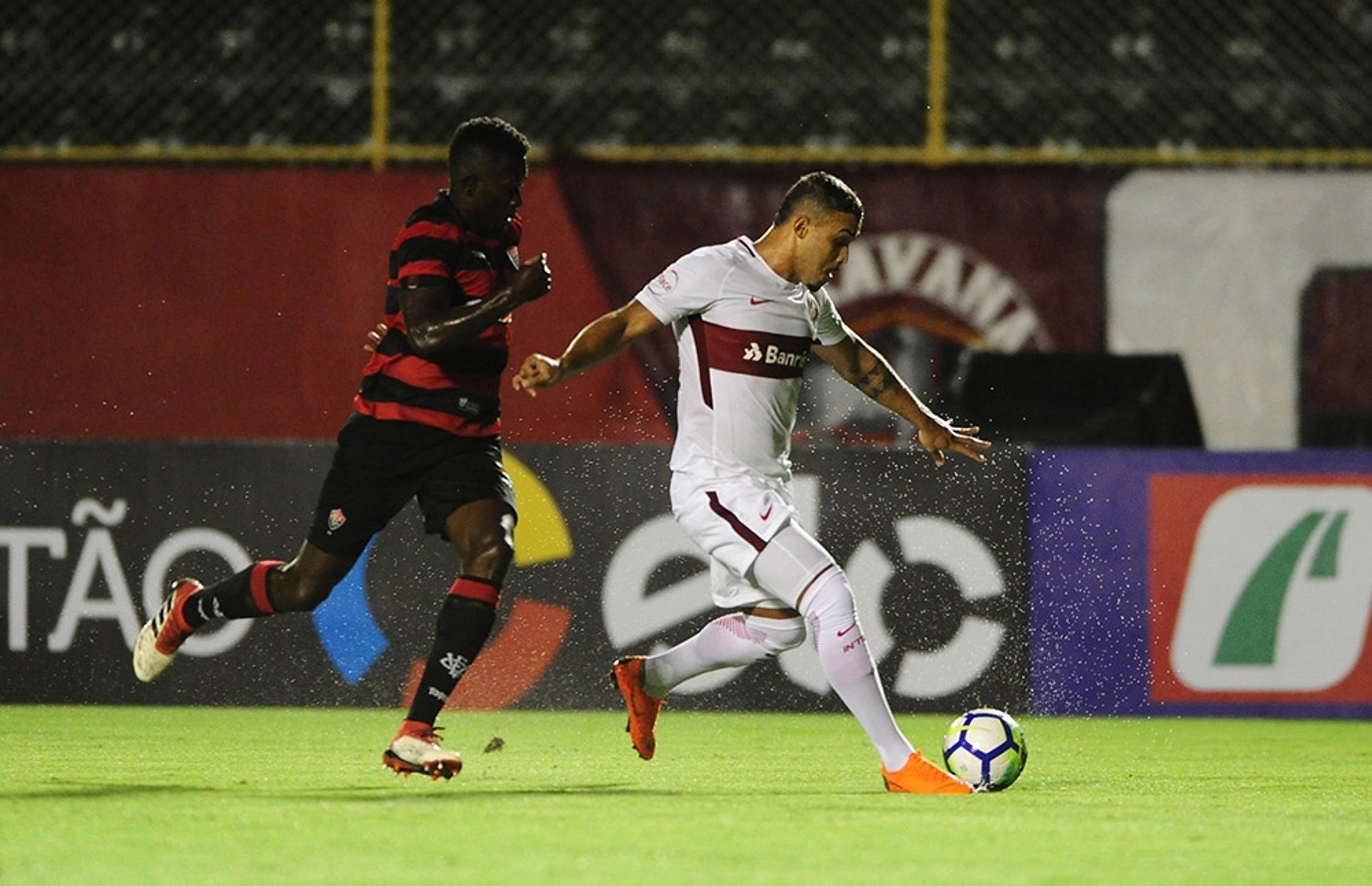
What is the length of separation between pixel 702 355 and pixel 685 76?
6375 millimetres

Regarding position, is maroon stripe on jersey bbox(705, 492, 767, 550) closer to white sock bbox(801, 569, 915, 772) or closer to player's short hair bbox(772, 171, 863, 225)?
white sock bbox(801, 569, 915, 772)

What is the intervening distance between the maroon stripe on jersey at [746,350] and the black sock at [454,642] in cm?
90

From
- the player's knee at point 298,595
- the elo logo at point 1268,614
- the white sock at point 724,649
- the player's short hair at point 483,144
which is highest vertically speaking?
the player's short hair at point 483,144

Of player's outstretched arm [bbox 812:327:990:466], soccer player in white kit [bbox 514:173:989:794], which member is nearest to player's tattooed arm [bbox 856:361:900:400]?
player's outstretched arm [bbox 812:327:990:466]

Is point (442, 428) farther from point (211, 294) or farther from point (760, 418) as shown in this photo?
point (211, 294)

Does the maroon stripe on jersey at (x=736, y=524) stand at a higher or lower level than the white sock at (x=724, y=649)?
higher

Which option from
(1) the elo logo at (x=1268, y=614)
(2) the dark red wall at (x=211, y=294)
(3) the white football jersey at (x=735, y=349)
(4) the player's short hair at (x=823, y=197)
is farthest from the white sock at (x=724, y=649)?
(2) the dark red wall at (x=211, y=294)

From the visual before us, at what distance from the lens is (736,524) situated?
20.6ft

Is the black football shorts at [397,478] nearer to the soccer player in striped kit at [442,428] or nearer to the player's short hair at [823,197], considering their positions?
the soccer player in striped kit at [442,428]

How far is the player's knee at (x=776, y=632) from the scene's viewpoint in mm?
6492

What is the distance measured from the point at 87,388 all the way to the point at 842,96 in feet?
14.1

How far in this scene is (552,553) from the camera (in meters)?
9.41

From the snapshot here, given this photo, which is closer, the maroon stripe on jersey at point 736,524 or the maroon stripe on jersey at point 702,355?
the maroon stripe on jersey at point 736,524

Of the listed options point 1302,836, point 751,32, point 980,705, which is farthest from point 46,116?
point 1302,836
